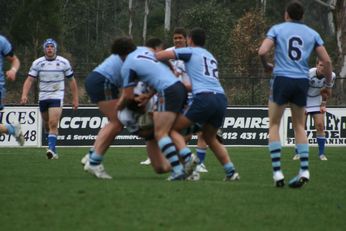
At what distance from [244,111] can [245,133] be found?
2.01 feet

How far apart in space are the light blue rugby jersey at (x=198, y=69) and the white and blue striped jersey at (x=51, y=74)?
21.8 ft

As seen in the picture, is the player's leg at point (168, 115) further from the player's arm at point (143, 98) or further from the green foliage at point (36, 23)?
the green foliage at point (36, 23)

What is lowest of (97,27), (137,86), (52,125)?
(97,27)

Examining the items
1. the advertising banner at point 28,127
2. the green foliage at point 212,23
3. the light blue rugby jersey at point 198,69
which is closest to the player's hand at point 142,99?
the light blue rugby jersey at point 198,69

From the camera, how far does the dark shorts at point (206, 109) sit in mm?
12570

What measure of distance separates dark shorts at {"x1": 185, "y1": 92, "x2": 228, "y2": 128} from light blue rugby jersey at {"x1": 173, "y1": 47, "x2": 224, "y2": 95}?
0.10m

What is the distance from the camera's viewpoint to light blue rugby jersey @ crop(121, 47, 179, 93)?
12273 millimetres

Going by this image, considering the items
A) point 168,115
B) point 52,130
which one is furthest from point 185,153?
point 52,130

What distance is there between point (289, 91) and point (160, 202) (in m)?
2.63

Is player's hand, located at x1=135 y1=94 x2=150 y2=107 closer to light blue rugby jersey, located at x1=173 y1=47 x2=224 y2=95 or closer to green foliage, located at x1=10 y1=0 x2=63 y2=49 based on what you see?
light blue rugby jersey, located at x1=173 y1=47 x2=224 y2=95

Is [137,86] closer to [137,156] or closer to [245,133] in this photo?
[137,156]

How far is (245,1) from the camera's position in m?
57.0

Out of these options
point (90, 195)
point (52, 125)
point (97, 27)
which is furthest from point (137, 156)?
point (97, 27)

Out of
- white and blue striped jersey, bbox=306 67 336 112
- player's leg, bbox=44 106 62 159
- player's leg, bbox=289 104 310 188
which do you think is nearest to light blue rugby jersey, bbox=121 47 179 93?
player's leg, bbox=289 104 310 188
